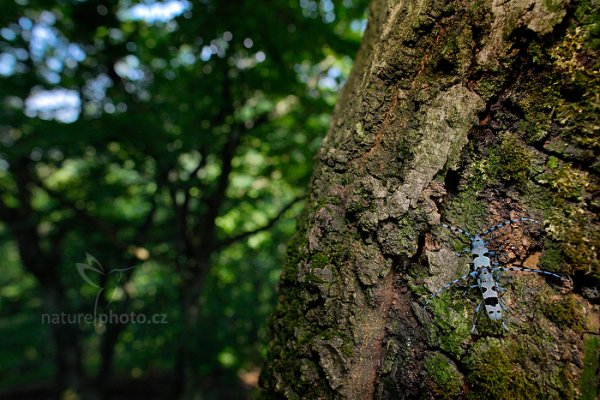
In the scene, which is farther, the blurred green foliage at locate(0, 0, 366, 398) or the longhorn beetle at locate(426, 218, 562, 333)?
the blurred green foliage at locate(0, 0, 366, 398)

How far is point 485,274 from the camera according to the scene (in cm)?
116

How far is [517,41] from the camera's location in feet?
3.82

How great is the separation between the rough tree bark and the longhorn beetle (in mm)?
27

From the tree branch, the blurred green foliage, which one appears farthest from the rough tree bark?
the tree branch

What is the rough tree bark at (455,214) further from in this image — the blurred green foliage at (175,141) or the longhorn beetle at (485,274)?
the blurred green foliage at (175,141)

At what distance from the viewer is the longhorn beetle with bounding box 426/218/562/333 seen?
1.14 m

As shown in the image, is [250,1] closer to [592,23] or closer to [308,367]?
[592,23]

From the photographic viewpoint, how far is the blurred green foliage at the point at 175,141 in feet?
11.5

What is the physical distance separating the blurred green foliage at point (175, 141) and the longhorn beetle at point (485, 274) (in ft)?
5.04

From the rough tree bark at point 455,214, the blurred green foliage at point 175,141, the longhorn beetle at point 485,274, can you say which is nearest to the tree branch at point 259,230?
the blurred green foliage at point 175,141

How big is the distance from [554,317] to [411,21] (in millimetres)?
1137

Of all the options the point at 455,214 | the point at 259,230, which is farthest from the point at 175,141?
the point at 455,214

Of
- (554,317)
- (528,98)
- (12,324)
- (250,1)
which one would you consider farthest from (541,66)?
(12,324)

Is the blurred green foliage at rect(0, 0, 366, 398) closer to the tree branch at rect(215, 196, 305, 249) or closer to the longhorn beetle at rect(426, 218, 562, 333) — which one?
the tree branch at rect(215, 196, 305, 249)
